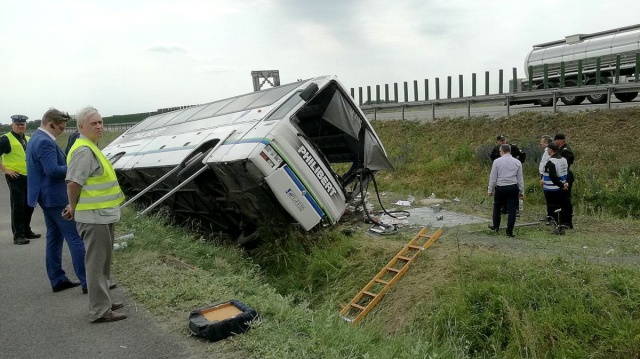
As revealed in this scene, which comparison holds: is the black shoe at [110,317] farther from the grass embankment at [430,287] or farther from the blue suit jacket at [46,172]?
the blue suit jacket at [46,172]

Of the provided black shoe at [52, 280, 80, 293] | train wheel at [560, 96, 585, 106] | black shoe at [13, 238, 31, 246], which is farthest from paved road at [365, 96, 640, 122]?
black shoe at [52, 280, 80, 293]

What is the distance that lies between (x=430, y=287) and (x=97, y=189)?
362 centimetres

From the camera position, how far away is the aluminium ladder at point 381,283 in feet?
19.6

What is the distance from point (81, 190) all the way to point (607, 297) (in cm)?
471

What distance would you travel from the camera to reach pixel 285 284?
6.95 m

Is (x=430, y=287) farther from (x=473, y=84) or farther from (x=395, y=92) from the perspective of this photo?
(x=395, y=92)

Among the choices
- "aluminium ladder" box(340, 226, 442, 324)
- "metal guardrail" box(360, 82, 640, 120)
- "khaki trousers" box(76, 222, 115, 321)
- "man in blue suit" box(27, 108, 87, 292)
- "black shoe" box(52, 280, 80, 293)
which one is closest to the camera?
"khaki trousers" box(76, 222, 115, 321)

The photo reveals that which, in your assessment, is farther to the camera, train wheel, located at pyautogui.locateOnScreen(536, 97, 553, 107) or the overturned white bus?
train wheel, located at pyautogui.locateOnScreen(536, 97, 553, 107)

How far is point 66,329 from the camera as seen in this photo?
3924 mm

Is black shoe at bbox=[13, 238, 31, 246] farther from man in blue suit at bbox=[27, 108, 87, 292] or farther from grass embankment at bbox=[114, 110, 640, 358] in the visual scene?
man in blue suit at bbox=[27, 108, 87, 292]

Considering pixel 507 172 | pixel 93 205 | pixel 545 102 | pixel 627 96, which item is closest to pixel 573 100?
pixel 545 102

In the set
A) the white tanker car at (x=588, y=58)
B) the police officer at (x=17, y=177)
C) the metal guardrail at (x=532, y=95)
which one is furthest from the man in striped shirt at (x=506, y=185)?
the white tanker car at (x=588, y=58)

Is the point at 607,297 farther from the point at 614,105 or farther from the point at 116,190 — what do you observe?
the point at 614,105

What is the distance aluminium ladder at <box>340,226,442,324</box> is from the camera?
19.6ft
